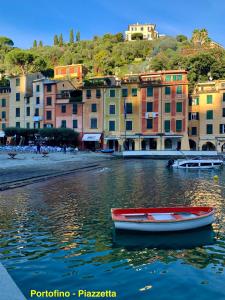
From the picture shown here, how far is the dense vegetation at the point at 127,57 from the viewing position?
3578 inches

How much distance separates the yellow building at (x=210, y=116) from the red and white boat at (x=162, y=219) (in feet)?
178

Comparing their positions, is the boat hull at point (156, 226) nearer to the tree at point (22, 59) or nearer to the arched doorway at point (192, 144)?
the arched doorway at point (192, 144)

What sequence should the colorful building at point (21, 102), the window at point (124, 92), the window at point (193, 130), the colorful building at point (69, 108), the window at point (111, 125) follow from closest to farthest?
the window at point (193, 130) → the window at point (124, 92) → the window at point (111, 125) → the colorful building at point (69, 108) → the colorful building at point (21, 102)

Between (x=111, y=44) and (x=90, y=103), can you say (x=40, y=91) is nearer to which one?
(x=90, y=103)

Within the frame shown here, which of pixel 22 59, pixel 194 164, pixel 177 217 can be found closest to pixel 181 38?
pixel 22 59

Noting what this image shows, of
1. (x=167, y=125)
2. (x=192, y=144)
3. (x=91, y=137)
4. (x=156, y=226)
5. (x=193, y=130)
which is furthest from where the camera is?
(x=91, y=137)

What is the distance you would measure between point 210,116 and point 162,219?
5695 cm

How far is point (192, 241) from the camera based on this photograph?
1327cm

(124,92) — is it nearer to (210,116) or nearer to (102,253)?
(210,116)

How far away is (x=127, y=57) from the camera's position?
139750 millimetres

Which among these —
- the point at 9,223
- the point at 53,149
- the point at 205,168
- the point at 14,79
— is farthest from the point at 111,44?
the point at 9,223

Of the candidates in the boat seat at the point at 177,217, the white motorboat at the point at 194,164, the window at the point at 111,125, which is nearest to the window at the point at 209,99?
the window at the point at 111,125

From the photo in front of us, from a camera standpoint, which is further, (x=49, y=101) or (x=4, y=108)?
(x=4, y=108)

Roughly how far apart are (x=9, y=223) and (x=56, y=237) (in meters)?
3.09
